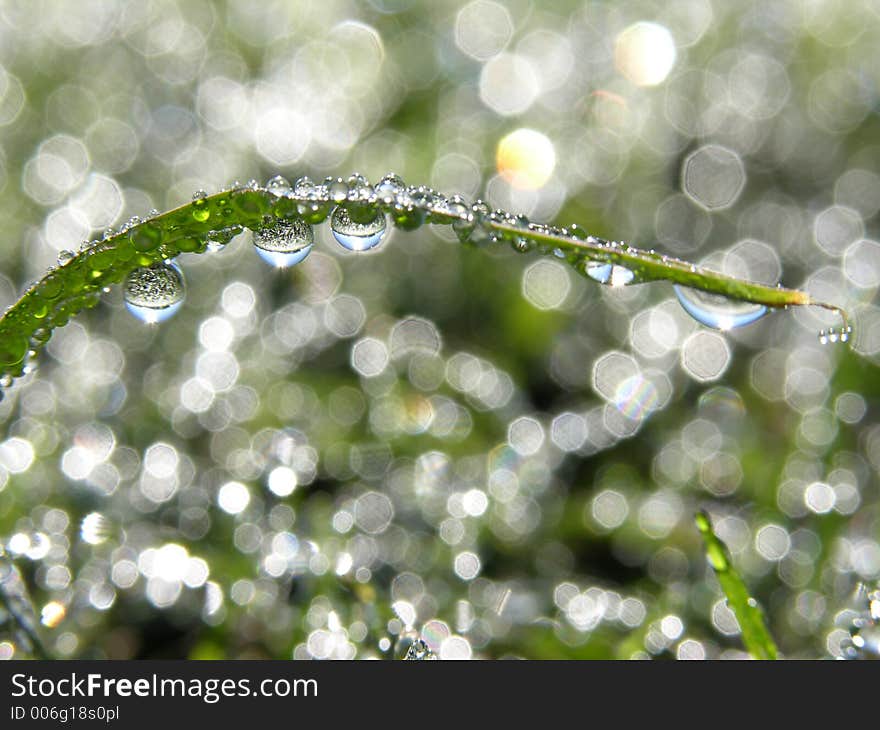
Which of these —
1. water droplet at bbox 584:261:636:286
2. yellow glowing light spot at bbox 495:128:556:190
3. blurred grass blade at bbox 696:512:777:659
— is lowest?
yellow glowing light spot at bbox 495:128:556:190

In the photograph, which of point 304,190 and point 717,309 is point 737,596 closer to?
point 717,309

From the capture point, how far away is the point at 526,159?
9.24ft

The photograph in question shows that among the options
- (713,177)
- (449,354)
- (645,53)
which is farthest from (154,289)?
(645,53)

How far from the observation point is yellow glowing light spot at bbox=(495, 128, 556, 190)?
Result: 2738mm

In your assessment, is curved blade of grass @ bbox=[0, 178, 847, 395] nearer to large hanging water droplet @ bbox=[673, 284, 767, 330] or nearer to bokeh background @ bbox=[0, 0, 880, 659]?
large hanging water droplet @ bbox=[673, 284, 767, 330]

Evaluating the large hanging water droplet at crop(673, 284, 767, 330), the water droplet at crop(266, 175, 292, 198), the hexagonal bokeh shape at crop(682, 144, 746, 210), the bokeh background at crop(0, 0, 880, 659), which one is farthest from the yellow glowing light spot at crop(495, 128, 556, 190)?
the water droplet at crop(266, 175, 292, 198)

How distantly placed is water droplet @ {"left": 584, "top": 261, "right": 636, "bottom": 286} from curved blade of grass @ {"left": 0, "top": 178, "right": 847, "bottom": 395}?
12mm

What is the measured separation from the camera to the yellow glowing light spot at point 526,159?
2738 millimetres

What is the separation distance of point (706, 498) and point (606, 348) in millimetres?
485

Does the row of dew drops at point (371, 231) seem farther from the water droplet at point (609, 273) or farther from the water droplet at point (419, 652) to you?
the water droplet at point (419, 652)
